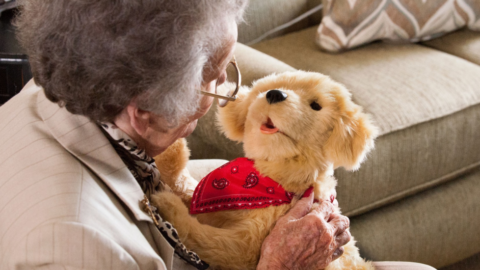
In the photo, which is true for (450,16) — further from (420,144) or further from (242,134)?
(242,134)

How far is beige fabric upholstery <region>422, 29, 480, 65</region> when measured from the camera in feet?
6.11

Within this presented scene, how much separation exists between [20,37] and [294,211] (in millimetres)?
613

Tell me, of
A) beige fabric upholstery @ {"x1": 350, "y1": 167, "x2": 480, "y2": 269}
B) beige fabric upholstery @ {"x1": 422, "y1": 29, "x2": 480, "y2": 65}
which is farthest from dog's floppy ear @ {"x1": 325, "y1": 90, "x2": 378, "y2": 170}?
beige fabric upholstery @ {"x1": 422, "y1": 29, "x2": 480, "y2": 65}

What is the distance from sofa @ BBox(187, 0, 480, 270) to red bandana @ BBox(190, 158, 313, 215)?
52 centimetres

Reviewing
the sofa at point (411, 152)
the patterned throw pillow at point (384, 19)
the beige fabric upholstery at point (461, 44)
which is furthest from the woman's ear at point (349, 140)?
the beige fabric upholstery at point (461, 44)

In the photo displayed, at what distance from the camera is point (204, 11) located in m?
0.70

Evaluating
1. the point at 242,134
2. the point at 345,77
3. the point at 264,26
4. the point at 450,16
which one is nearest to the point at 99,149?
the point at 242,134

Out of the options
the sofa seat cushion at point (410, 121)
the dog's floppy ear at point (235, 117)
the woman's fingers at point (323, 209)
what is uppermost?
the dog's floppy ear at point (235, 117)

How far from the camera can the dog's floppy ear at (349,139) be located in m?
0.95

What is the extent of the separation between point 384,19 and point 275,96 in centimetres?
112

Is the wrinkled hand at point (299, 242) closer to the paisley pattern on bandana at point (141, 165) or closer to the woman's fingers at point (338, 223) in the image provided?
the woman's fingers at point (338, 223)

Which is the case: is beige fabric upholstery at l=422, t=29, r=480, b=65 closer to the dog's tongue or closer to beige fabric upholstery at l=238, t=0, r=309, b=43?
beige fabric upholstery at l=238, t=0, r=309, b=43

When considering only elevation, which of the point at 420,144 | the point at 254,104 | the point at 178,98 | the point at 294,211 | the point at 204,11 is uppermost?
the point at 204,11

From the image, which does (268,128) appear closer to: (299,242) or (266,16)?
(299,242)
